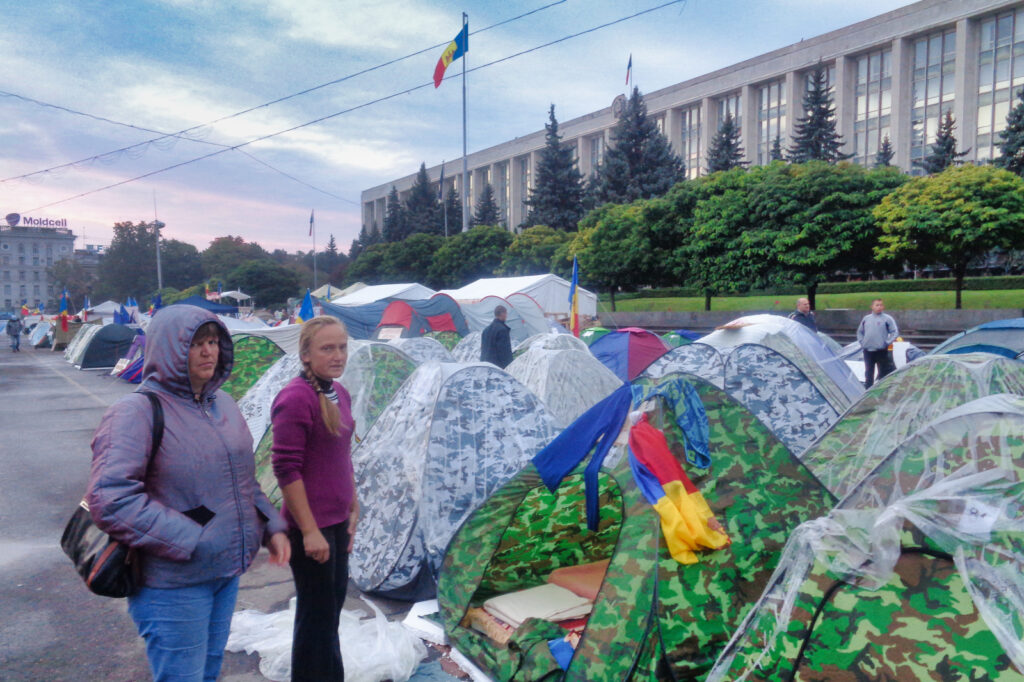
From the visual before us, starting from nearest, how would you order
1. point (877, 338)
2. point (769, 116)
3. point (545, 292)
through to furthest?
point (877, 338)
point (545, 292)
point (769, 116)

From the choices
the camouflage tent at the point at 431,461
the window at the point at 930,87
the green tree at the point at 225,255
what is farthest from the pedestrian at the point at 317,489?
the green tree at the point at 225,255

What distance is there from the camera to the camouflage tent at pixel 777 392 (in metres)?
7.50

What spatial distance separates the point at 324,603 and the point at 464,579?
4.80ft

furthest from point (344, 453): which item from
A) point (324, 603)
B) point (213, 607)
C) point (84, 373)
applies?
→ point (84, 373)

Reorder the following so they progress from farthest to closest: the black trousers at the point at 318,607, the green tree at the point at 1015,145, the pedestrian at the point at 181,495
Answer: the green tree at the point at 1015,145 → the black trousers at the point at 318,607 → the pedestrian at the point at 181,495

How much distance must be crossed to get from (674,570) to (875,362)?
9.76 meters

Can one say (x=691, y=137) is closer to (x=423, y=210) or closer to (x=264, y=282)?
(x=423, y=210)

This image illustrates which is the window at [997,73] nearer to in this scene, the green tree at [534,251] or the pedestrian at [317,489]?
the green tree at [534,251]

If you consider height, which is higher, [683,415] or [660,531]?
[683,415]

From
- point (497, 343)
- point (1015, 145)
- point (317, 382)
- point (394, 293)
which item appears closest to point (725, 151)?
point (1015, 145)

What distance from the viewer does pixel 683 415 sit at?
11.1 feet

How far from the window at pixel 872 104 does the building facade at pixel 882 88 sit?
7 centimetres

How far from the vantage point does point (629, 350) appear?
10273mm

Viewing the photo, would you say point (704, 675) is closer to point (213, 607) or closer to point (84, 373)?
point (213, 607)
